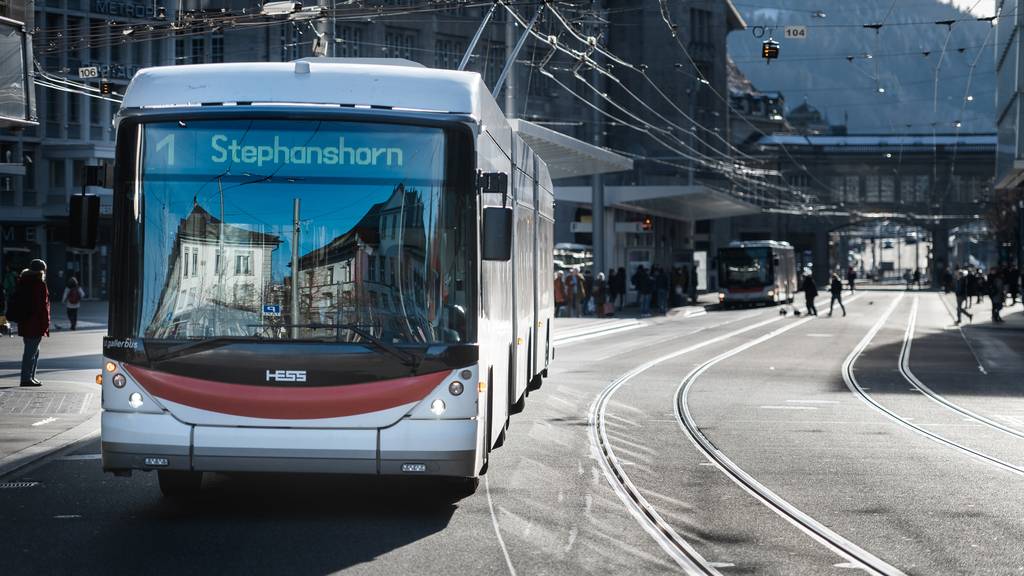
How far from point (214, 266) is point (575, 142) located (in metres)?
27.9

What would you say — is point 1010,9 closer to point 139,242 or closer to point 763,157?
point 139,242

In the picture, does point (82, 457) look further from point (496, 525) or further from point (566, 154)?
point (566, 154)

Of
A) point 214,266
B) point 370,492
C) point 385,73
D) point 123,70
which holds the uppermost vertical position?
point 123,70

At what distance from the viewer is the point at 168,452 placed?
9.23 metres

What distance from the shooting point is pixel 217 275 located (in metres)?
9.28

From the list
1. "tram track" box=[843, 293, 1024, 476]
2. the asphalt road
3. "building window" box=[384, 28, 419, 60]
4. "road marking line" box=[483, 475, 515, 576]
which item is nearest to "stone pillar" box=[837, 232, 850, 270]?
"building window" box=[384, 28, 419, 60]

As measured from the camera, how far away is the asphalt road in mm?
8148

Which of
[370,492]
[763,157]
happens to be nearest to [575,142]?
[370,492]

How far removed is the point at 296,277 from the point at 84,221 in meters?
1.35

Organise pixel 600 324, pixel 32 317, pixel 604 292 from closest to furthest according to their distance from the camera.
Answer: pixel 32 317 < pixel 600 324 < pixel 604 292

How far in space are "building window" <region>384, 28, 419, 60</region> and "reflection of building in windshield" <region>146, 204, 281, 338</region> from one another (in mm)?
59246

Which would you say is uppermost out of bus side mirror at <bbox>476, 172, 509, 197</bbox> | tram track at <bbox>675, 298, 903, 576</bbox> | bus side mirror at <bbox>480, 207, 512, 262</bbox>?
bus side mirror at <bbox>476, 172, 509, 197</bbox>

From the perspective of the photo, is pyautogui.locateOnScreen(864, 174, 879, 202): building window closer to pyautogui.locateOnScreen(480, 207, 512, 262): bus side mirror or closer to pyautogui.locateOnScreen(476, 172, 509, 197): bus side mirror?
pyautogui.locateOnScreen(476, 172, 509, 197): bus side mirror

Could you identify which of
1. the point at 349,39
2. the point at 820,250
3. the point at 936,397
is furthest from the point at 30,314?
the point at 820,250
